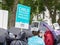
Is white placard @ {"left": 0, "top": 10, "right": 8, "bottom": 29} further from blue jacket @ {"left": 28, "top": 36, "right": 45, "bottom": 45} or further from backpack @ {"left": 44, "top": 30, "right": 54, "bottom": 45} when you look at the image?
backpack @ {"left": 44, "top": 30, "right": 54, "bottom": 45}

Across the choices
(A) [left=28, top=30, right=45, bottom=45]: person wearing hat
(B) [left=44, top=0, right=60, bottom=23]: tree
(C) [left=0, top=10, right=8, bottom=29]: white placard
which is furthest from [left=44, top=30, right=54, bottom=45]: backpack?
(B) [left=44, top=0, right=60, bottom=23]: tree

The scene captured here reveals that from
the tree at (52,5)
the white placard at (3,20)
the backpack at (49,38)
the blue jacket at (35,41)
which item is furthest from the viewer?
the tree at (52,5)

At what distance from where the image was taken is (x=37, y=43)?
629cm

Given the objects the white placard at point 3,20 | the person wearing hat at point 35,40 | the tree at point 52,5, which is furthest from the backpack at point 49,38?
the tree at point 52,5

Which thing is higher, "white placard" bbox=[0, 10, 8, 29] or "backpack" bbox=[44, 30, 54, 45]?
"white placard" bbox=[0, 10, 8, 29]

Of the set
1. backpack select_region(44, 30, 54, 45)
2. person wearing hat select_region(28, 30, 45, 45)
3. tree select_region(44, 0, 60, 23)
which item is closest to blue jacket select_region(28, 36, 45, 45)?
person wearing hat select_region(28, 30, 45, 45)

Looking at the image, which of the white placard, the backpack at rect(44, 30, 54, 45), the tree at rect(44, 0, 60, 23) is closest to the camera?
the white placard

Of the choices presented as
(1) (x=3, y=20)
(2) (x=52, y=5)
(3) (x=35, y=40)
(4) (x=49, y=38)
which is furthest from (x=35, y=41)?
(2) (x=52, y=5)

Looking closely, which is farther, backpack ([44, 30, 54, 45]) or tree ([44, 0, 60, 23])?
tree ([44, 0, 60, 23])

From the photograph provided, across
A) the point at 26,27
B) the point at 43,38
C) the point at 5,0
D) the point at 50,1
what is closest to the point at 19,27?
the point at 26,27

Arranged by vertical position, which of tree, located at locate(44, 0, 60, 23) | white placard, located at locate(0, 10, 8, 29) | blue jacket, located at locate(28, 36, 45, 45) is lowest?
blue jacket, located at locate(28, 36, 45, 45)

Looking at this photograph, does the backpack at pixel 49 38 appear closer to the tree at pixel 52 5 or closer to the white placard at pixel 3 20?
the white placard at pixel 3 20

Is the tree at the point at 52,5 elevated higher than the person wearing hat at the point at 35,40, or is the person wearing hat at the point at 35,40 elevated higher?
the tree at the point at 52,5

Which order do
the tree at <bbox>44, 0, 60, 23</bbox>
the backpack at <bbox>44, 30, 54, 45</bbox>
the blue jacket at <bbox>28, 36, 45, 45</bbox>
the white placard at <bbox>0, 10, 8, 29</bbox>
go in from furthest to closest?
the tree at <bbox>44, 0, 60, 23</bbox> < the backpack at <bbox>44, 30, 54, 45</bbox> < the blue jacket at <bbox>28, 36, 45, 45</bbox> < the white placard at <bbox>0, 10, 8, 29</bbox>
